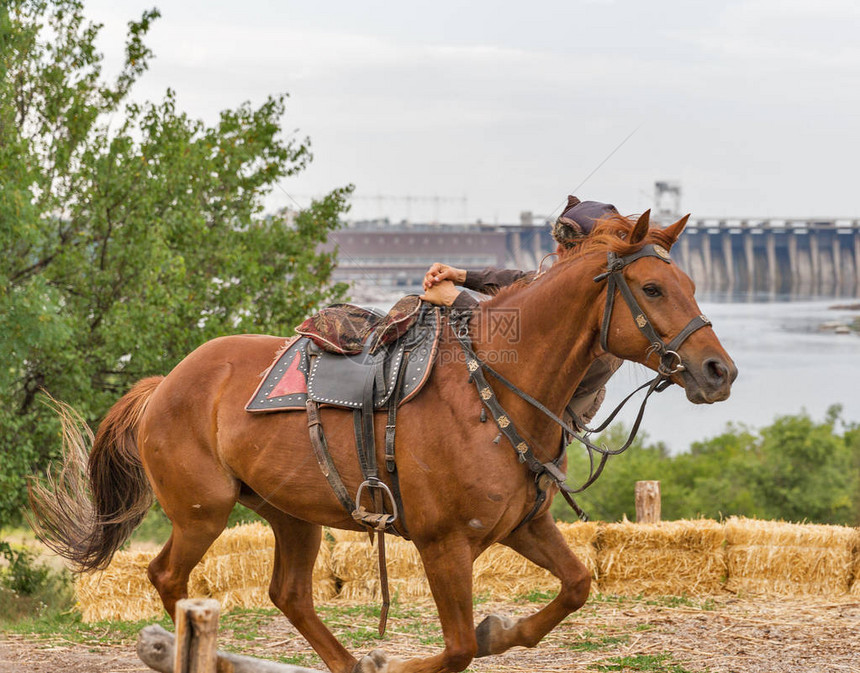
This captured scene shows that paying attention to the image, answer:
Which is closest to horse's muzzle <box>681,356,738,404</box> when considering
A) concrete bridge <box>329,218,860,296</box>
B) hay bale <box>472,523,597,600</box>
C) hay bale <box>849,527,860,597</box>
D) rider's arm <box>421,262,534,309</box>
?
rider's arm <box>421,262,534,309</box>

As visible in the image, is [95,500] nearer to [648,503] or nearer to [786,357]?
[648,503]

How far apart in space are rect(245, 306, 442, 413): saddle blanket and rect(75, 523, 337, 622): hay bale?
11.0 feet

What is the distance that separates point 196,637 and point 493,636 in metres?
1.76

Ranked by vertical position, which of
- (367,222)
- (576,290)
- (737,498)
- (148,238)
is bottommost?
(737,498)

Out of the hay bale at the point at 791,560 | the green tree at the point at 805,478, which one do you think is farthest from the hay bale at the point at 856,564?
the green tree at the point at 805,478

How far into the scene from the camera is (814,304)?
24.6 m

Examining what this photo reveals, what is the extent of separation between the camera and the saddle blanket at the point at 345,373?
13.4 ft

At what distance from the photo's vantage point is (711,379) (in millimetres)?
3424

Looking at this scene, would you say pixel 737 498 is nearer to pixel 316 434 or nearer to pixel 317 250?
pixel 317 250

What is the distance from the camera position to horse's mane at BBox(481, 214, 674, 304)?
372cm

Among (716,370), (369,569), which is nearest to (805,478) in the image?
(369,569)

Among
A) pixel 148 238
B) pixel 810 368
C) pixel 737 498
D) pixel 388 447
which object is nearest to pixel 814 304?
pixel 810 368

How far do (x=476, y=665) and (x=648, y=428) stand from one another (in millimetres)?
31832

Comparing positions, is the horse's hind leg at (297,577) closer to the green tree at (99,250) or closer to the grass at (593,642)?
the grass at (593,642)
